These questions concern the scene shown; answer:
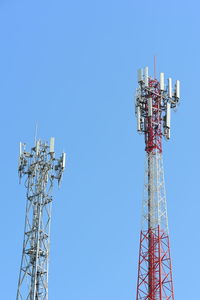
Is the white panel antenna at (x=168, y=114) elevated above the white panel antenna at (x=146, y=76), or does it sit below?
below

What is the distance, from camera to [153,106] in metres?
78.7

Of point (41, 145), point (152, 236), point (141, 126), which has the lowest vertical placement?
point (152, 236)

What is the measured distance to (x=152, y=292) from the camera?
70.5m

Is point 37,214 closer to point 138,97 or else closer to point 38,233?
point 38,233

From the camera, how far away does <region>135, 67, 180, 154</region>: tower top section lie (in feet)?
253

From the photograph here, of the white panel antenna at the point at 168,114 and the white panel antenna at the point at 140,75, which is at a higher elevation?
the white panel antenna at the point at 140,75

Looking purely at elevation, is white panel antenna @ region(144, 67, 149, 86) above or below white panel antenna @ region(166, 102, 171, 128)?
above

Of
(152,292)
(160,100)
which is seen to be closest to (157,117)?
(160,100)

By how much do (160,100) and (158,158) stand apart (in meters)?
6.05

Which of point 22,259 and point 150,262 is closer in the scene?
point 22,259

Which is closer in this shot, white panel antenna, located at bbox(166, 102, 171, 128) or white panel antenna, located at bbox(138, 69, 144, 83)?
white panel antenna, located at bbox(166, 102, 171, 128)

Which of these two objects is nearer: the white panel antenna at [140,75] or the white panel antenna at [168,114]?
the white panel antenna at [168,114]

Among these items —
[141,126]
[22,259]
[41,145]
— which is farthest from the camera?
[141,126]

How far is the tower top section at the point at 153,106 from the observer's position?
77.2m
